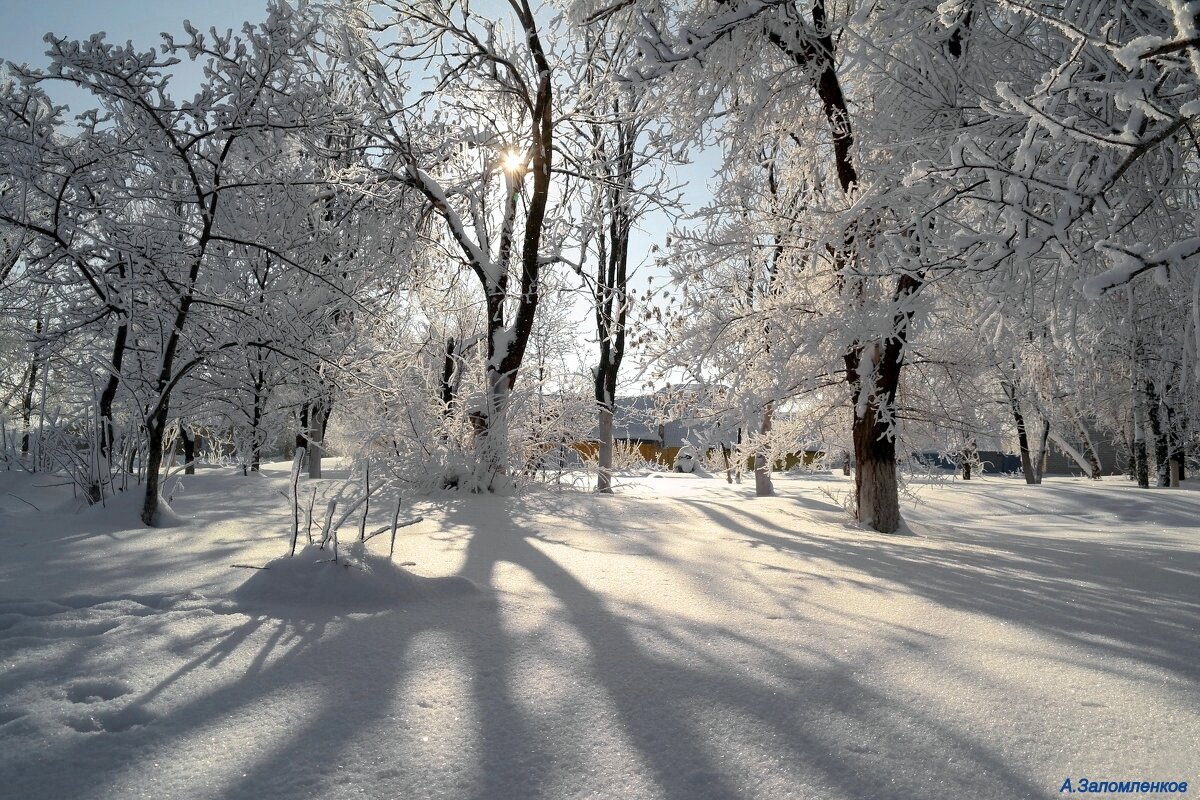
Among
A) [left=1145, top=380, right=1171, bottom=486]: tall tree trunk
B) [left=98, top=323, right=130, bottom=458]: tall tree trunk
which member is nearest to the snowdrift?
[left=98, top=323, right=130, bottom=458]: tall tree trunk

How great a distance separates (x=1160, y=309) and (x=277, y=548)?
35.3 feet

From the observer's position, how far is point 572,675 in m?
1.82

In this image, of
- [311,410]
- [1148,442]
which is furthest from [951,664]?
[1148,442]

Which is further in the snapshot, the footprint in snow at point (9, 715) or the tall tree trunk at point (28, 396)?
the tall tree trunk at point (28, 396)

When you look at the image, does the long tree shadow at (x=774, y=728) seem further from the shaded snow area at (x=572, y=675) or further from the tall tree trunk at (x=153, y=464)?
the tall tree trunk at (x=153, y=464)

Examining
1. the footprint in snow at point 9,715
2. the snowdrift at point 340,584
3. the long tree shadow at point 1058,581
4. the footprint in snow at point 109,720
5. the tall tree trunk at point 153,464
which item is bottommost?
the long tree shadow at point 1058,581

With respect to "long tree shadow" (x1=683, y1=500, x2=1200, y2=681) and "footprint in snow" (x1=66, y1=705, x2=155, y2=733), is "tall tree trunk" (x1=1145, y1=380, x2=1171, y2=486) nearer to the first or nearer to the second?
"long tree shadow" (x1=683, y1=500, x2=1200, y2=681)

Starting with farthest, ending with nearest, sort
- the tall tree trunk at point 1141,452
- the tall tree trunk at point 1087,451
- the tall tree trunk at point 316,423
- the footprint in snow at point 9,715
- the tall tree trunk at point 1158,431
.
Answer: the tall tree trunk at point 1087,451 → the tall tree trunk at point 1141,452 → the tall tree trunk at point 1158,431 → the tall tree trunk at point 316,423 → the footprint in snow at point 9,715

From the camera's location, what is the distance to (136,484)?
15.7 feet

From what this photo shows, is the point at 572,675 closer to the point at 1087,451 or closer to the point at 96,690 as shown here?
the point at 96,690

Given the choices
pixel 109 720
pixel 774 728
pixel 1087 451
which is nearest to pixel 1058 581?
pixel 774 728

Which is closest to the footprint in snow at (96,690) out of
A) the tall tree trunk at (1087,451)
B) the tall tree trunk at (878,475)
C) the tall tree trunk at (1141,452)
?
the tall tree trunk at (878,475)

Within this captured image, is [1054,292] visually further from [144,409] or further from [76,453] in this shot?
[76,453]

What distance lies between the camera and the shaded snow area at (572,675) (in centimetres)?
134
